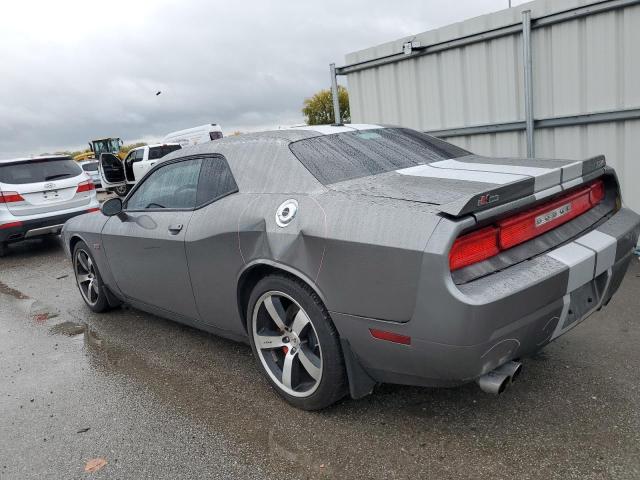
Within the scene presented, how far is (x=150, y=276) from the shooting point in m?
3.94

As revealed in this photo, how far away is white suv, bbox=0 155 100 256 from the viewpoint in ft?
27.7

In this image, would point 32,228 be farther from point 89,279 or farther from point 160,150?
point 160,150

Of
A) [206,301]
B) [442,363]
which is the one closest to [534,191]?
[442,363]

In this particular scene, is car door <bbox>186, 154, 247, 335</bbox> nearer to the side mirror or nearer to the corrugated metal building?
the side mirror

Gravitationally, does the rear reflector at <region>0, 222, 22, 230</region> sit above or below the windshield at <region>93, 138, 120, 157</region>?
below

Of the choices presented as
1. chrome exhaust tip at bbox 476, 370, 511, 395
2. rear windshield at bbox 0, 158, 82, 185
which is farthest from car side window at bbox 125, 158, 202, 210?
rear windshield at bbox 0, 158, 82, 185

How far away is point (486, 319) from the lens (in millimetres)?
2145

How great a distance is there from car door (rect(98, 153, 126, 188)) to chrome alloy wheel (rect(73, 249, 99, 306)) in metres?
13.8

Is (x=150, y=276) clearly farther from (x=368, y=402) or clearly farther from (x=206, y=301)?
(x=368, y=402)

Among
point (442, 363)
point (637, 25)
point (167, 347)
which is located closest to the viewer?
point (442, 363)

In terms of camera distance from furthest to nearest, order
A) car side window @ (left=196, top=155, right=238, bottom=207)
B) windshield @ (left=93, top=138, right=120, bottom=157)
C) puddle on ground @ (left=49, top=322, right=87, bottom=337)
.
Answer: windshield @ (left=93, top=138, right=120, bottom=157)
puddle on ground @ (left=49, top=322, right=87, bottom=337)
car side window @ (left=196, top=155, right=238, bottom=207)

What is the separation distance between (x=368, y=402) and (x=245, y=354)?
1165 millimetres

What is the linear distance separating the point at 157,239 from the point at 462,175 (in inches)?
83.9

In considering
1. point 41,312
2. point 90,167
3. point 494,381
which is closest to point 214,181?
point 494,381
